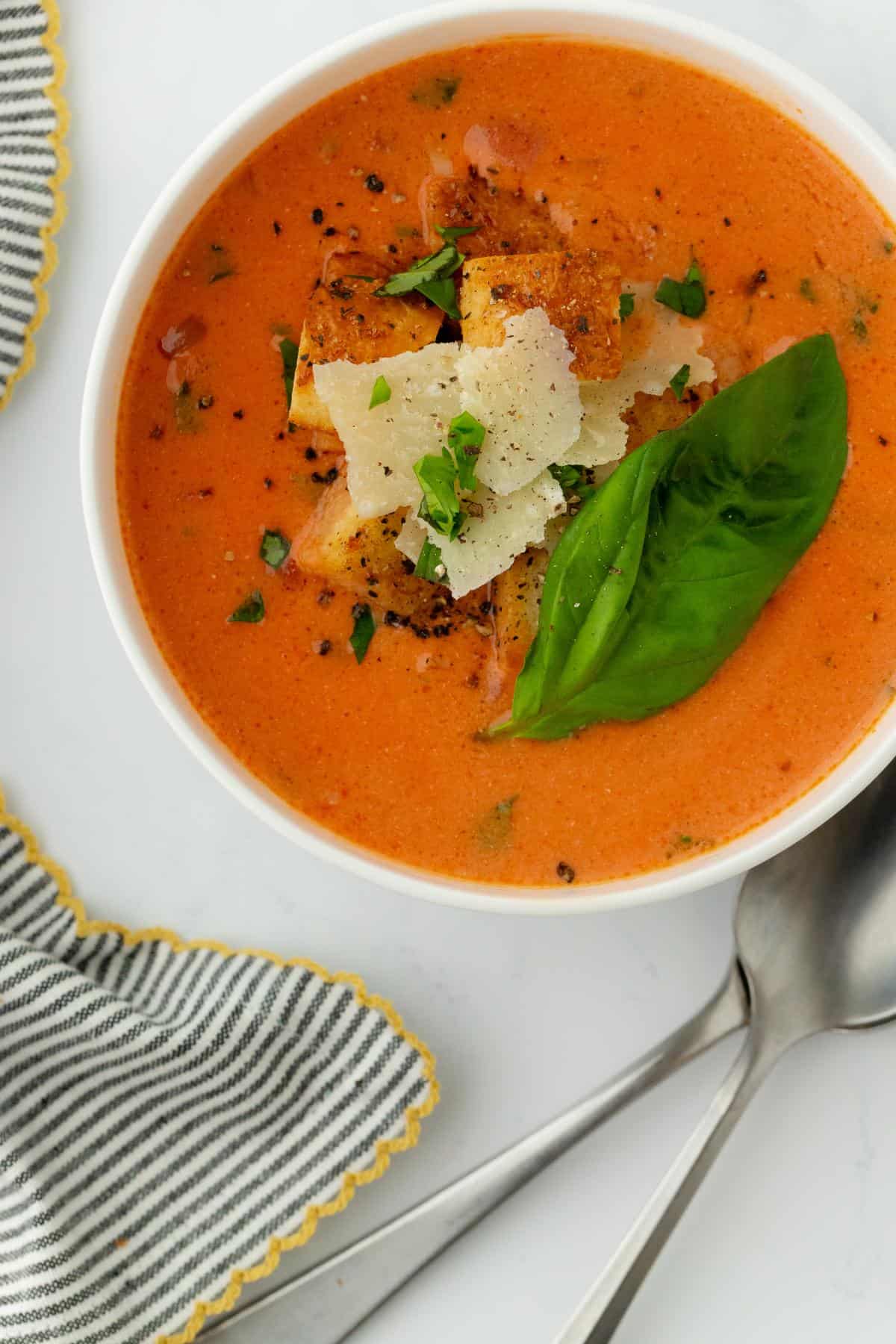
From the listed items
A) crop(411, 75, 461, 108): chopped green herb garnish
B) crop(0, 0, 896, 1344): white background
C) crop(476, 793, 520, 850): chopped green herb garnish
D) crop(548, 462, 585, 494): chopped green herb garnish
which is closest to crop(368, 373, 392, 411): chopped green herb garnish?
crop(548, 462, 585, 494): chopped green herb garnish

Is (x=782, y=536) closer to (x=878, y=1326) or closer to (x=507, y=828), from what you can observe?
(x=507, y=828)

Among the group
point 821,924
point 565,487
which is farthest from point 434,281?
point 821,924

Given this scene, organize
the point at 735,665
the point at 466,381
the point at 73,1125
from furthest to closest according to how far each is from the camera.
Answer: the point at 73,1125 → the point at 735,665 → the point at 466,381

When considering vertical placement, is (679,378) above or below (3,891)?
above

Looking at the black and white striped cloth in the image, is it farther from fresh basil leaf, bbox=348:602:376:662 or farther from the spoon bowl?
the spoon bowl

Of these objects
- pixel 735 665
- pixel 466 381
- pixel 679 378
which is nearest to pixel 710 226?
pixel 679 378

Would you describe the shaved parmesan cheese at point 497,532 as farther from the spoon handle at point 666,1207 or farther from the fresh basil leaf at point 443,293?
the spoon handle at point 666,1207
